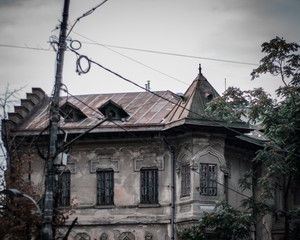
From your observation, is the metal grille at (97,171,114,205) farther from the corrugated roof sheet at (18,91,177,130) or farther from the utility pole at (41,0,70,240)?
the utility pole at (41,0,70,240)

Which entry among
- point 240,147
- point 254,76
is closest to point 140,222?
point 240,147

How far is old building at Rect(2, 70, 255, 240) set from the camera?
89.3ft

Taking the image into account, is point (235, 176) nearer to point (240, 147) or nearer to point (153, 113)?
point (240, 147)

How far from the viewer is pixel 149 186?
28.2 m

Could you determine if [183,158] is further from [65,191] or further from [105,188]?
[65,191]

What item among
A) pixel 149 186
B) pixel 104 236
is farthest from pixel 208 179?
pixel 104 236

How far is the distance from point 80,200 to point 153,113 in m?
5.21

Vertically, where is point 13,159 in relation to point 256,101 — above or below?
below

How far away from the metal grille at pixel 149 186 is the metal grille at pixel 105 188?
55.9 inches

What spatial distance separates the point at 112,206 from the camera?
28109 millimetres

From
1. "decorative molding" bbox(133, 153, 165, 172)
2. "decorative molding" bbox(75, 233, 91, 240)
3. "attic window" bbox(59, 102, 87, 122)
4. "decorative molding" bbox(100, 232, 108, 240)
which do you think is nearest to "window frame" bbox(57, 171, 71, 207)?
"decorative molding" bbox(75, 233, 91, 240)

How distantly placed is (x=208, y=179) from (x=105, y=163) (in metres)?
4.79

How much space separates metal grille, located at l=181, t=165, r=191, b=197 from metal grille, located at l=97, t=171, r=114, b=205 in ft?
10.6

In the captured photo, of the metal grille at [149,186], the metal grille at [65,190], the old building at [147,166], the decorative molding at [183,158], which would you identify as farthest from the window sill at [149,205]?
the metal grille at [65,190]
